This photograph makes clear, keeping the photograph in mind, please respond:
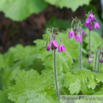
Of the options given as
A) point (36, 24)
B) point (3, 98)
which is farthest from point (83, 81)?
point (36, 24)

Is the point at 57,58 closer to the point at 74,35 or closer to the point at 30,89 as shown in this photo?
the point at 74,35

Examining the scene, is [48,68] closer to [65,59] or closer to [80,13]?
[65,59]

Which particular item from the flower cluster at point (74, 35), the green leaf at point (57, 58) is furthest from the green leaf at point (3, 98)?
the flower cluster at point (74, 35)

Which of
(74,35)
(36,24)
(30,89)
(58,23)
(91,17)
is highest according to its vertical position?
(36,24)

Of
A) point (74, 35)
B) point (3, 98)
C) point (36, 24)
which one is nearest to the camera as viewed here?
point (74, 35)

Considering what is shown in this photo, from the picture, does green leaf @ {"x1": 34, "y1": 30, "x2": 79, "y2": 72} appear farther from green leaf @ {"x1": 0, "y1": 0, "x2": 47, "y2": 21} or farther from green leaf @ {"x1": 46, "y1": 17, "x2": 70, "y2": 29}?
green leaf @ {"x1": 46, "y1": 17, "x2": 70, "y2": 29}

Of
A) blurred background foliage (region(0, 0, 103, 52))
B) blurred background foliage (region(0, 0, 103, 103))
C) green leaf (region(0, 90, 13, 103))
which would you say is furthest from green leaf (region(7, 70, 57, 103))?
blurred background foliage (region(0, 0, 103, 52))

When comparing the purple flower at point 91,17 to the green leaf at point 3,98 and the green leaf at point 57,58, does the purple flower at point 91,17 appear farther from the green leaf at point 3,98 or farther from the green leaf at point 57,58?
the green leaf at point 3,98

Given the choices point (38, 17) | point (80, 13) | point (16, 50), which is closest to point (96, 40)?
point (16, 50)
